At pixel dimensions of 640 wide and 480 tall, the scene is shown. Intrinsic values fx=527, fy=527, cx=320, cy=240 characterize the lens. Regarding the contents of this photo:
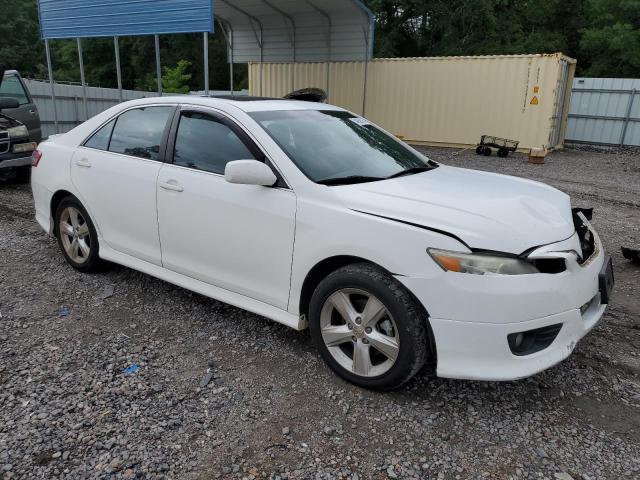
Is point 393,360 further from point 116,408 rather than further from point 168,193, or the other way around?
point 168,193

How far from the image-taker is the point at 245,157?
11.4 feet

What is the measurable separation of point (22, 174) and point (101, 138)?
6.00 metres

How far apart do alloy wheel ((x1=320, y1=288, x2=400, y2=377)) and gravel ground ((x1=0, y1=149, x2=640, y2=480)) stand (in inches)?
7.0


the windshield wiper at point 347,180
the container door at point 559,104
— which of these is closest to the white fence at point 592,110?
the container door at point 559,104

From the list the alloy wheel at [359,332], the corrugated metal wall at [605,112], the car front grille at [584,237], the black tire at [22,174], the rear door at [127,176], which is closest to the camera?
the alloy wheel at [359,332]

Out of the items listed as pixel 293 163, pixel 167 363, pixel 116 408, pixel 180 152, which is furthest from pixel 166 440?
pixel 180 152

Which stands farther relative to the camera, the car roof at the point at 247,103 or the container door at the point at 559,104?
the container door at the point at 559,104

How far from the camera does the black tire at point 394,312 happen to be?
2.76 m

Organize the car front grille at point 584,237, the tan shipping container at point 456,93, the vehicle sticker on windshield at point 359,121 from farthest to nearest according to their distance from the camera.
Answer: the tan shipping container at point 456,93 < the vehicle sticker on windshield at point 359,121 < the car front grille at point 584,237

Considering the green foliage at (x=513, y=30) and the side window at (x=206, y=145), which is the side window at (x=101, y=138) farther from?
the green foliage at (x=513, y=30)

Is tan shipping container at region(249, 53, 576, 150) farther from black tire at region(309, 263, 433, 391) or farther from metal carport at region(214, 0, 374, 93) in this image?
black tire at region(309, 263, 433, 391)

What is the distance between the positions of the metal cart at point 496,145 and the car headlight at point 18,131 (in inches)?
444

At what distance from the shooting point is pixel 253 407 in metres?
2.95

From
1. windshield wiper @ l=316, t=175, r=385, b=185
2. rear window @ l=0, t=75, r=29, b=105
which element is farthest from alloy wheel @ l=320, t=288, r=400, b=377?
rear window @ l=0, t=75, r=29, b=105
